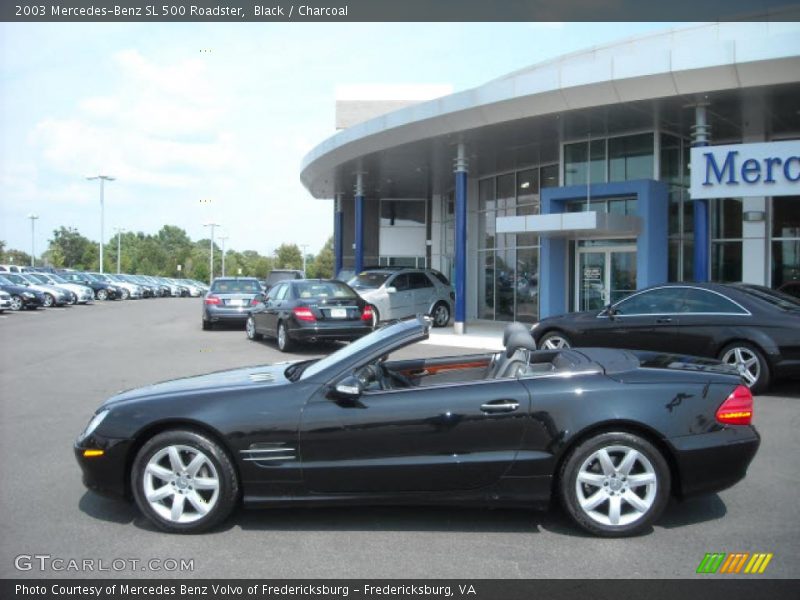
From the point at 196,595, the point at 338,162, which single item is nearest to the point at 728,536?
the point at 196,595

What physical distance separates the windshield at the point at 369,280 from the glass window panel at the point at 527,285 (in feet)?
15.4

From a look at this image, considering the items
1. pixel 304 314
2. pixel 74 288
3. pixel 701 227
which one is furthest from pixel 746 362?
pixel 74 288

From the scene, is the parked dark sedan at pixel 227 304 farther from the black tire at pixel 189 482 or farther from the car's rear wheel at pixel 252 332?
the black tire at pixel 189 482

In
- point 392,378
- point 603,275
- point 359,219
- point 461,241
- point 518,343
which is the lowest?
point 392,378

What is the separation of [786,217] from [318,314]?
11265 mm

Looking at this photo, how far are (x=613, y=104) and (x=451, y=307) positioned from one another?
327 inches

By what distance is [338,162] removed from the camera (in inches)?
914

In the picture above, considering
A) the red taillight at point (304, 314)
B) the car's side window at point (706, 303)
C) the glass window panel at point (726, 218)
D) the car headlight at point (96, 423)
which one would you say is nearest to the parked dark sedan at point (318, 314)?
the red taillight at point (304, 314)

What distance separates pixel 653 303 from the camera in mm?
9812

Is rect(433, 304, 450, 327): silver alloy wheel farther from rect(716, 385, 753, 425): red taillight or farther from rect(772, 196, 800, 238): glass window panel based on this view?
rect(716, 385, 753, 425): red taillight

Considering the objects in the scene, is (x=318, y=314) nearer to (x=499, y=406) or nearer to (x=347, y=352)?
(x=347, y=352)

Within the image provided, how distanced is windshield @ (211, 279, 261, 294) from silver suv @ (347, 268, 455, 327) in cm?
277

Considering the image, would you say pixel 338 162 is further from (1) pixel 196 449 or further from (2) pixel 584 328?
(1) pixel 196 449

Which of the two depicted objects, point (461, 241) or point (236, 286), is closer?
point (461, 241)
